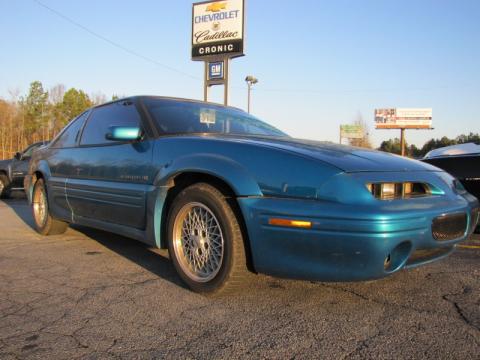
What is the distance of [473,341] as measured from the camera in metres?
2.19

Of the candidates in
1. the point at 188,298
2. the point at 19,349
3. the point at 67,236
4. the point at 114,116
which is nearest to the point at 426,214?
the point at 188,298

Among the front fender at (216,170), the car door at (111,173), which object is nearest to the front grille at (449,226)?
the front fender at (216,170)

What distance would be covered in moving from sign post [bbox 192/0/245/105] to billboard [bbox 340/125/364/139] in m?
37.1

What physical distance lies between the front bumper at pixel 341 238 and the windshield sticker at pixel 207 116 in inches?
51.9

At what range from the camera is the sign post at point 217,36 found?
16859 mm

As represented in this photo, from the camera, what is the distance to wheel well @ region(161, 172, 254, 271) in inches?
108

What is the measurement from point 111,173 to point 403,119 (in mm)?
55947

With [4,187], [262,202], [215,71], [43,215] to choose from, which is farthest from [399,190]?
[215,71]

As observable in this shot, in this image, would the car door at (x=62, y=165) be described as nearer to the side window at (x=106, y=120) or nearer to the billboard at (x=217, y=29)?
the side window at (x=106, y=120)

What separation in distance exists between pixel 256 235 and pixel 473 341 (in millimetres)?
1249

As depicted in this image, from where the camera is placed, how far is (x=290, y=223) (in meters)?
2.47

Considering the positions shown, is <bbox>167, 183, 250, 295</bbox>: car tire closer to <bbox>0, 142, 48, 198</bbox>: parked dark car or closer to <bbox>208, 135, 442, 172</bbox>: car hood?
<bbox>208, 135, 442, 172</bbox>: car hood

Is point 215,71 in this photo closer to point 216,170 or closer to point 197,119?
point 197,119

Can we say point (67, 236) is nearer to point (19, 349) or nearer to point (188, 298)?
point (188, 298)
